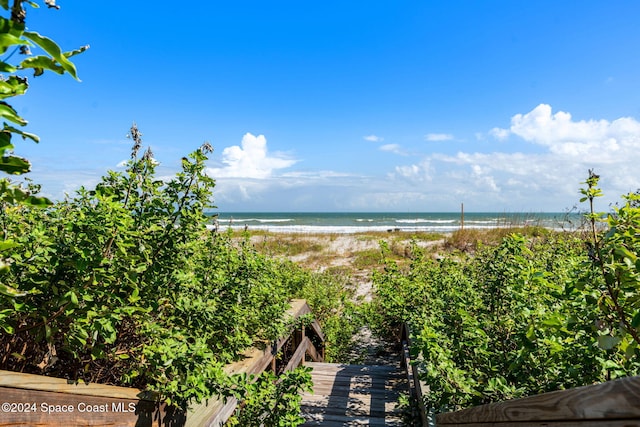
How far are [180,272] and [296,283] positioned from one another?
4749 mm

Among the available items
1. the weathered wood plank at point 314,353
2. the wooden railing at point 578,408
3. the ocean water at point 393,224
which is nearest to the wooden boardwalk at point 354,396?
the weathered wood plank at point 314,353

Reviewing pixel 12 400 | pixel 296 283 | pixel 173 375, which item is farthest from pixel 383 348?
pixel 12 400

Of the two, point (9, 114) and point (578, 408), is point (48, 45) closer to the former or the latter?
point (9, 114)

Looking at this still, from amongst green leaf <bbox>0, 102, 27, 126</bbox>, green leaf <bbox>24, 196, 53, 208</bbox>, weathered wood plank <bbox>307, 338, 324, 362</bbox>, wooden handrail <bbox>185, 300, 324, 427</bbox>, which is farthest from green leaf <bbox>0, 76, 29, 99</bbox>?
weathered wood plank <bbox>307, 338, 324, 362</bbox>

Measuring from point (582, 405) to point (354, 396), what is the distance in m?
4.53

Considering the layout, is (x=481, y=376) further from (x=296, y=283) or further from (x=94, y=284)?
(x=296, y=283)

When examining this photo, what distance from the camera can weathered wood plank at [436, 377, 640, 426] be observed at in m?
0.77

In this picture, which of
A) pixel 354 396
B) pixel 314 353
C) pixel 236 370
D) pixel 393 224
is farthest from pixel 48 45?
pixel 393 224

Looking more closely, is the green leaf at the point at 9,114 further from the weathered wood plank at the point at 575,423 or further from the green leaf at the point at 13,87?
the weathered wood plank at the point at 575,423

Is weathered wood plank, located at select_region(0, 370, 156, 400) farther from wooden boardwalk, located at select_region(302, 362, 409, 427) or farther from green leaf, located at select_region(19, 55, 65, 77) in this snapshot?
wooden boardwalk, located at select_region(302, 362, 409, 427)

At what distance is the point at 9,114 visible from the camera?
0.69m

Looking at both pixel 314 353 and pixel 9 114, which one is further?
pixel 314 353

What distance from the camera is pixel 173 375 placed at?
5.94ft

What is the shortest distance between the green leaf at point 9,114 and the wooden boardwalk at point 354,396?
14.2 feet
